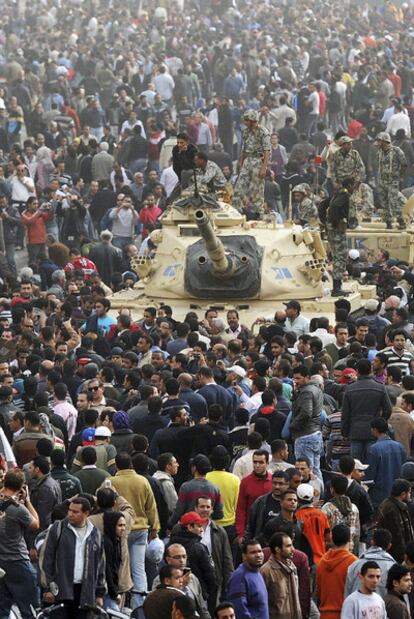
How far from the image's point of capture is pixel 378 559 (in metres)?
17.3

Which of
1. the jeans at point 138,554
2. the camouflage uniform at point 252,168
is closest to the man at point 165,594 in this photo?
the jeans at point 138,554

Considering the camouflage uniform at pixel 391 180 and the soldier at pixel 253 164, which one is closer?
the soldier at pixel 253 164

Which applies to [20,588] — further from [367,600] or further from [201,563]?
[367,600]

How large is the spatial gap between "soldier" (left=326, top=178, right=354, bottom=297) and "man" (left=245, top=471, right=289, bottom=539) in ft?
33.8

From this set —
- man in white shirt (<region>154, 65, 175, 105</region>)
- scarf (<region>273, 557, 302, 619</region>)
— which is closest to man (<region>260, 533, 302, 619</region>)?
scarf (<region>273, 557, 302, 619</region>)

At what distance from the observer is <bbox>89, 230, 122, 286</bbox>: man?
109 ft

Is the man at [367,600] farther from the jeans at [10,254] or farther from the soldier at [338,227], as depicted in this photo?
the jeans at [10,254]

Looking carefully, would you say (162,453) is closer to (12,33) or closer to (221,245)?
(221,245)

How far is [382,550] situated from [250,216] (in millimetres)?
16070

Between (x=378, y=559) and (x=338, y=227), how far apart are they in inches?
491

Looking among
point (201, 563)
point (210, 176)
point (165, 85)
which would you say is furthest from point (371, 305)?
point (165, 85)

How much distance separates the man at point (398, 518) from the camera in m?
18.6

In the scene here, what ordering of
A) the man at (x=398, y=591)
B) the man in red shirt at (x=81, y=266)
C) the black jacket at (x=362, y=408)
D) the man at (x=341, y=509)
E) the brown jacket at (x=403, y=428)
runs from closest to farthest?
the man at (x=398, y=591), the man at (x=341, y=509), the black jacket at (x=362, y=408), the brown jacket at (x=403, y=428), the man in red shirt at (x=81, y=266)

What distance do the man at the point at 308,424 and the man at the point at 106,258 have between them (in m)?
12.1
